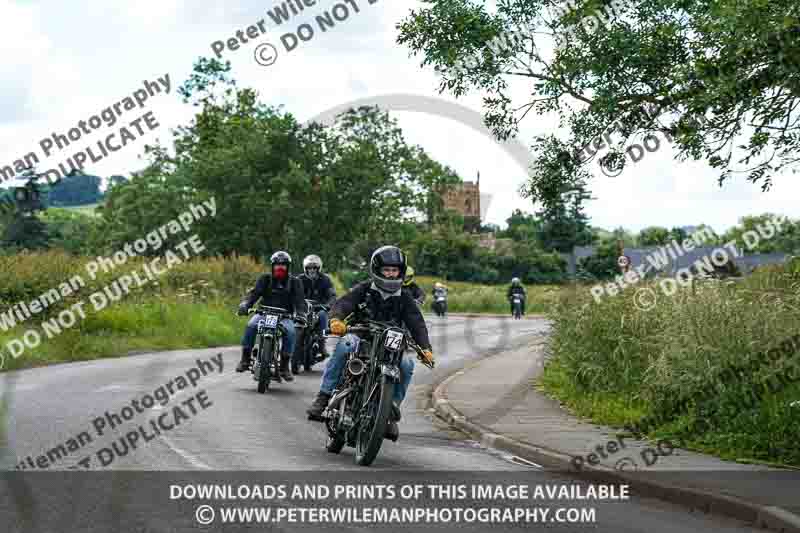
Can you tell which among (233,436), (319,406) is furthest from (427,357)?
(233,436)

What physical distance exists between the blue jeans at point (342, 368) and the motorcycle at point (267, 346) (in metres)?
5.50

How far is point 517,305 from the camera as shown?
1935 inches

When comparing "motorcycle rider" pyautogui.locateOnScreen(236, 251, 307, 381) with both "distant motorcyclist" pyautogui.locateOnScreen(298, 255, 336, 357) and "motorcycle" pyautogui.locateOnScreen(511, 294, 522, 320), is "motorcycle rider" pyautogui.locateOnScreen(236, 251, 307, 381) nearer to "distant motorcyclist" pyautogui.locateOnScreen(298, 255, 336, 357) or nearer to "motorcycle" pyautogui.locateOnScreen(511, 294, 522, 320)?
"distant motorcyclist" pyautogui.locateOnScreen(298, 255, 336, 357)

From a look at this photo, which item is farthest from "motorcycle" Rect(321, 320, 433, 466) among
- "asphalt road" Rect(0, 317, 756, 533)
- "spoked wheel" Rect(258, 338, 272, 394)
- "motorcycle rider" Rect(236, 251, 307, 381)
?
"motorcycle rider" Rect(236, 251, 307, 381)

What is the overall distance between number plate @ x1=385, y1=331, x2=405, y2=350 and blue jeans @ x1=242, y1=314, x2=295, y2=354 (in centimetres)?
680

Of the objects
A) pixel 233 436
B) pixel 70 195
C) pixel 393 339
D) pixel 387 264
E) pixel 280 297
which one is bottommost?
pixel 233 436

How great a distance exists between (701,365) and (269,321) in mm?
6933

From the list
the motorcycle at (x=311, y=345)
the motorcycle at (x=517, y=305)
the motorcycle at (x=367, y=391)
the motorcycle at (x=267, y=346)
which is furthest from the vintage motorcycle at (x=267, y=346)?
the motorcycle at (x=517, y=305)

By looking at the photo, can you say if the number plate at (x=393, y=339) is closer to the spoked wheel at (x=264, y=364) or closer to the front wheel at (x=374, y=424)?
the front wheel at (x=374, y=424)

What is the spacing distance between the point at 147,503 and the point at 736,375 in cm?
683

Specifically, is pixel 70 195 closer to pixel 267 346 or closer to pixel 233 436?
pixel 267 346

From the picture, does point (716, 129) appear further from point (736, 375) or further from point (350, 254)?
point (350, 254)

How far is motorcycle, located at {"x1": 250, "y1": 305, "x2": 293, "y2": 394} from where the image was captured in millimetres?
16891

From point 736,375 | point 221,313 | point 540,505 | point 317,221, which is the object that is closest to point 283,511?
point 540,505
